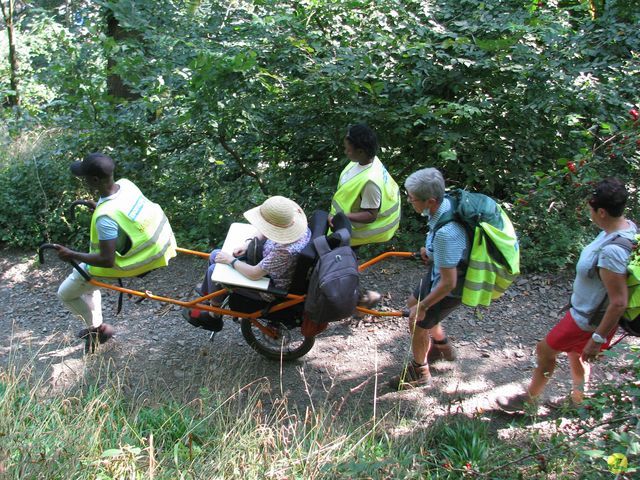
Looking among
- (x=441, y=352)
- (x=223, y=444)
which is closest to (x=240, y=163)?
(x=441, y=352)

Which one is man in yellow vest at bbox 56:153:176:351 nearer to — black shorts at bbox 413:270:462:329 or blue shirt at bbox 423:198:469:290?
black shorts at bbox 413:270:462:329

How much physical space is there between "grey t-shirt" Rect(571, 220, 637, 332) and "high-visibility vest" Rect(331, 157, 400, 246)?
1.65m

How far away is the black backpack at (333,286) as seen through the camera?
3729mm

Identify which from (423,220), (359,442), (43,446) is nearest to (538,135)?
(423,220)

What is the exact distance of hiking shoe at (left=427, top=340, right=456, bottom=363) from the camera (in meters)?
4.90

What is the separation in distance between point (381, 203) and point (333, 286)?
1284 millimetres

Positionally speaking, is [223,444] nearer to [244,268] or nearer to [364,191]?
[244,268]

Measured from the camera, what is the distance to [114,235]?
419 cm

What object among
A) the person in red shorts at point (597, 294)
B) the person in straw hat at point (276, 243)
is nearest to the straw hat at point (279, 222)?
the person in straw hat at point (276, 243)

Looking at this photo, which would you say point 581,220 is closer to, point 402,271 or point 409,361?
point 402,271

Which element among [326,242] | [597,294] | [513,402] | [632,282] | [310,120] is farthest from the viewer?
[310,120]

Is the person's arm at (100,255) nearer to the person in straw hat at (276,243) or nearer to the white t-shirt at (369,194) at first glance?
the person in straw hat at (276,243)

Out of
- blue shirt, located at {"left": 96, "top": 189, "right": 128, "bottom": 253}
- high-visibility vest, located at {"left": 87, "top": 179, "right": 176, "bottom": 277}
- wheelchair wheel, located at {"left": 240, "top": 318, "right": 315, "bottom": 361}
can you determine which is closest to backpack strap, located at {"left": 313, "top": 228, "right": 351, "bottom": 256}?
wheelchair wheel, located at {"left": 240, "top": 318, "right": 315, "bottom": 361}

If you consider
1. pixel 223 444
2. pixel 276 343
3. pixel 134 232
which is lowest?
pixel 276 343
